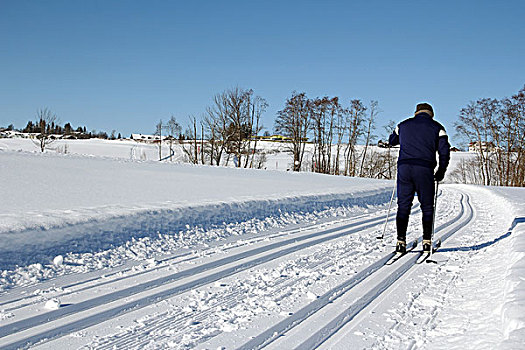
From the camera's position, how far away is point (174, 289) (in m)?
3.67

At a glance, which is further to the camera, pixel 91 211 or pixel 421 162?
pixel 91 211

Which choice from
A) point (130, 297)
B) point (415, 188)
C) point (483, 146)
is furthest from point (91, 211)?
point (483, 146)

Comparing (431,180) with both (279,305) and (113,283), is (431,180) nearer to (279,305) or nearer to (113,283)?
(279,305)

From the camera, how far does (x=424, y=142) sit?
534cm

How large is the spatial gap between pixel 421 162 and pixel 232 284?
319cm

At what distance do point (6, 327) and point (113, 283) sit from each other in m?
1.08

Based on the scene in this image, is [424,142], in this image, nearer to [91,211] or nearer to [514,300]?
[514,300]

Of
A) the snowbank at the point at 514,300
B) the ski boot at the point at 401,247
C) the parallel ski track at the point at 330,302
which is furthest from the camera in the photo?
the ski boot at the point at 401,247

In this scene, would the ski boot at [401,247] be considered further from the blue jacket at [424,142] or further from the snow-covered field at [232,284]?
the blue jacket at [424,142]

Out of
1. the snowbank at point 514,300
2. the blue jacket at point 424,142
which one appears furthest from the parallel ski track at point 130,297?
the snowbank at point 514,300

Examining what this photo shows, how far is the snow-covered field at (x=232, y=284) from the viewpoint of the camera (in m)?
2.76

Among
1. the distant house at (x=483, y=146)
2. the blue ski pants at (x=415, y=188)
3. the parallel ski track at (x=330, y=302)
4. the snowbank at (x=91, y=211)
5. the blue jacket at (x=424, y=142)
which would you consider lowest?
the parallel ski track at (x=330, y=302)

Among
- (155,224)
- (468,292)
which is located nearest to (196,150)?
(155,224)

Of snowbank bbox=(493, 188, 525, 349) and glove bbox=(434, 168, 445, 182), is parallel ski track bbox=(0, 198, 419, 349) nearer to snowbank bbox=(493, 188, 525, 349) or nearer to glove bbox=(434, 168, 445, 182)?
glove bbox=(434, 168, 445, 182)
